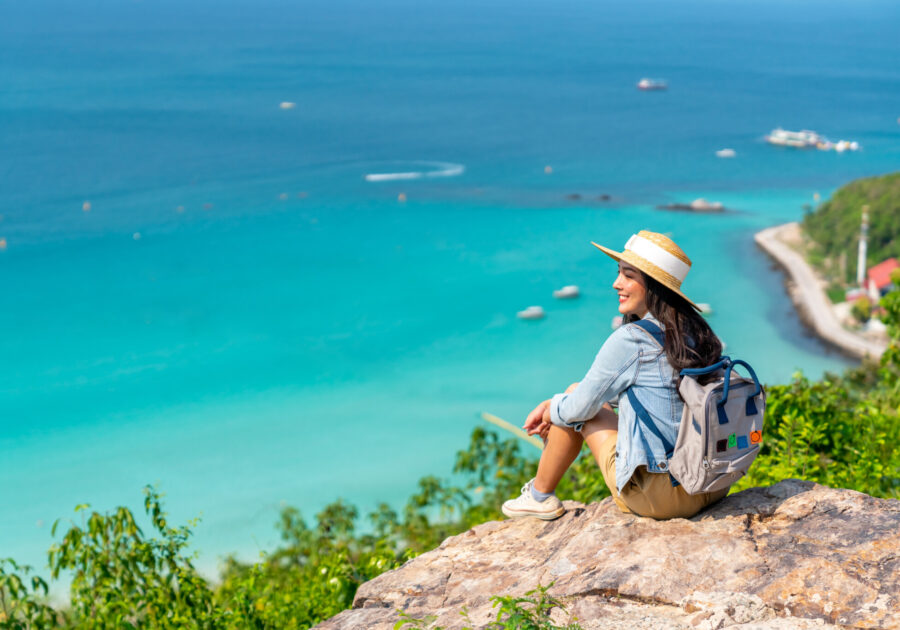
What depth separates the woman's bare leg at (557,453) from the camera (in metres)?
3.77

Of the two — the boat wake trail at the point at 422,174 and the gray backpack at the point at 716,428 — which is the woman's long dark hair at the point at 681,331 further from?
the boat wake trail at the point at 422,174

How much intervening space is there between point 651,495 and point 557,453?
1.75 ft

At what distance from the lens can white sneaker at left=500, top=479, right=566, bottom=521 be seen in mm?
4074

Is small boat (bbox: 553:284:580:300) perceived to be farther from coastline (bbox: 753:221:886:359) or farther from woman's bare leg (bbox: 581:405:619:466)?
woman's bare leg (bbox: 581:405:619:466)

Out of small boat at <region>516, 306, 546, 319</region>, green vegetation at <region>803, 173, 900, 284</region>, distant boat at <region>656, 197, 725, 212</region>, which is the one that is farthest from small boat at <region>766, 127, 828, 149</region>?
small boat at <region>516, 306, 546, 319</region>

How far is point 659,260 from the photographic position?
337 centimetres

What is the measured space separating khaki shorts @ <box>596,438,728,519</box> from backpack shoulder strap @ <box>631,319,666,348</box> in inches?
20.9

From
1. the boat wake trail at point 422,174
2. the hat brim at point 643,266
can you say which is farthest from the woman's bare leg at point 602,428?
the boat wake trail at point 422,174

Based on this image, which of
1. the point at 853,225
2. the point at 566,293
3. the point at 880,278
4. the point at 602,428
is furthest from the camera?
the point at 853,225

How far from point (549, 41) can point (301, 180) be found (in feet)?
285

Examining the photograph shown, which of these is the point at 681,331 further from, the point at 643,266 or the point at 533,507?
the point at 533,507

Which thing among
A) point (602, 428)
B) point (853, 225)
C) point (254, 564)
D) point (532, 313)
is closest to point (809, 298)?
point (853, 225)

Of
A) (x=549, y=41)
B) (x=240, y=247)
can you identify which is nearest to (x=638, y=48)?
(x=549, y=41)

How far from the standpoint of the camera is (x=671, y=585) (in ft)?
10.3
